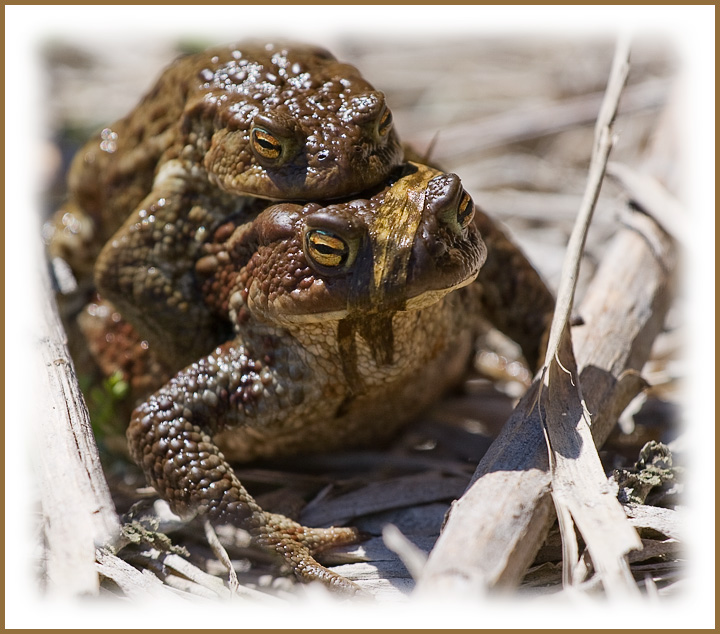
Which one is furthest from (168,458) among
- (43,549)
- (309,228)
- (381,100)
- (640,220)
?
(640,220)

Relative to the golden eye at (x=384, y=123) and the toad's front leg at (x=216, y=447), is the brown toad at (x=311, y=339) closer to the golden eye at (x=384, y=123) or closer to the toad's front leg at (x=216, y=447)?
the toad's front leg at (x=216, y=447)

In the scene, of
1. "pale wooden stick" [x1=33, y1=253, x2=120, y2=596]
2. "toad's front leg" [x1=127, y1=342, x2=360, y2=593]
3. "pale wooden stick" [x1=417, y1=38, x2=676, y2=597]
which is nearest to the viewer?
"pale wooden stick" [x1=417, y1=38, x2=676, y2=597]


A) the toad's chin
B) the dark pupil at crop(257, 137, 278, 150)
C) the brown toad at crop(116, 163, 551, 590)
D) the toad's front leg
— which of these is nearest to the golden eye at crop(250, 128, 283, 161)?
the dark pupil at crop(257, 137, 278, 150)

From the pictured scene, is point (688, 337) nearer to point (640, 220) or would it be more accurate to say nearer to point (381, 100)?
point (640, 220)

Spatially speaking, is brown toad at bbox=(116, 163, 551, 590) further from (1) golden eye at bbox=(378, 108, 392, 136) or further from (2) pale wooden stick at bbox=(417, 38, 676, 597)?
(2) pale wooden stick at bbox=(417, 38, 676, 597)

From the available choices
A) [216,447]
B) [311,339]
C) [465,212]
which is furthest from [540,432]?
[216,447]

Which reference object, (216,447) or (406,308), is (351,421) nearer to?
(216,447)

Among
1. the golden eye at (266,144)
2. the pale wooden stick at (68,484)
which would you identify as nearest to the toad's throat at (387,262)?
the golden eye at (266,144)

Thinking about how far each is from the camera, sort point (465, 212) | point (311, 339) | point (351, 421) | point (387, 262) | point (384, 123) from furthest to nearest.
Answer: point (351, 421)
point (311, 339)
point (384, 123)
point (465, 212)
point (387, 262)
